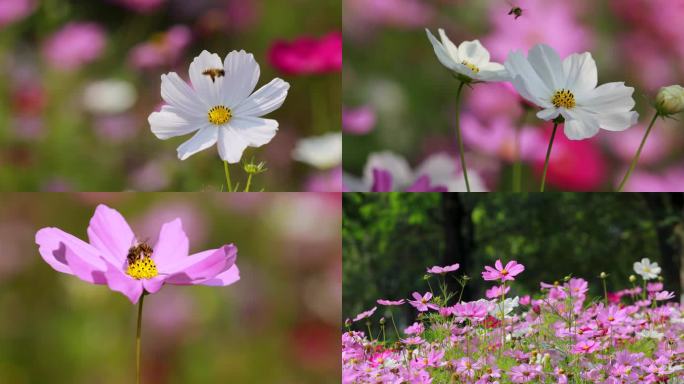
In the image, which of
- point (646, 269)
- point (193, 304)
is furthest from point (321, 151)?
point (646, 269)

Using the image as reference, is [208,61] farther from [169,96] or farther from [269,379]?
[269,379]

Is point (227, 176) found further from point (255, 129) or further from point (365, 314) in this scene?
point (365, 314)

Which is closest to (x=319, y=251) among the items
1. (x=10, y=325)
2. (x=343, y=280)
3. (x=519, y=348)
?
(x=343, y=280)

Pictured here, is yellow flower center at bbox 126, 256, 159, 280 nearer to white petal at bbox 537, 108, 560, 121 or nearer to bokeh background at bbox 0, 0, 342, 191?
bokeh background at bbox 0, 0, 342, 191

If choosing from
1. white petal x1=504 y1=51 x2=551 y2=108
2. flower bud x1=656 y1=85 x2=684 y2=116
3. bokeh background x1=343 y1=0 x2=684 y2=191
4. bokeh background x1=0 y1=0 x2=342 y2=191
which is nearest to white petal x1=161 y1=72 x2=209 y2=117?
bokeh background x1=0 y1=0 x2=342 y2=191

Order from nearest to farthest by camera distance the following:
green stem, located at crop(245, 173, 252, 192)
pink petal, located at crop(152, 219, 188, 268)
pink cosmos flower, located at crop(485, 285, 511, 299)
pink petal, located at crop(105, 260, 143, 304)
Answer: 1. pink petal, located at crop(105, 260, 143, 304)
2. pink petal, located at crop(152, 219, 188, 268)
3. green stem, located at crop(245, 173, 252, 192)
4. pink cosmos flower, located at crop(485, 285, 511, 299)

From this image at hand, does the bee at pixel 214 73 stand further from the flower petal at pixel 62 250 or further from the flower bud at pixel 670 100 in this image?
the flower bud at pixel 670 100

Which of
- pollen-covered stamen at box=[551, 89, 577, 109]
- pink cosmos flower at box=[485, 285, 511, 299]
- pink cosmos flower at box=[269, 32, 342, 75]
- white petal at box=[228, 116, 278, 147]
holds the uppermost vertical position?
pink cosmos flower at box=[269, 32, 342, 75]

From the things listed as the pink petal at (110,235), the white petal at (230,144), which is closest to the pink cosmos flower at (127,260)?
the pink petal at (110,235)
